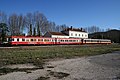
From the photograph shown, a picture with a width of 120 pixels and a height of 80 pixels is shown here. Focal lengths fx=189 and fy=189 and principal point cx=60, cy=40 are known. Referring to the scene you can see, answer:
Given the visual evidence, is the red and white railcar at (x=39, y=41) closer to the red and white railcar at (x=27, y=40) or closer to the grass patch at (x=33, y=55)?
the red and white railcar at (x=27, y=40)

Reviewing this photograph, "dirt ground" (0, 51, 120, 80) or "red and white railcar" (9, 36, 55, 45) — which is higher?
"red and white railcar" (9, 36, 55, 45)

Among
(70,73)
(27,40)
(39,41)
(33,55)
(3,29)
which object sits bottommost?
(70,73)

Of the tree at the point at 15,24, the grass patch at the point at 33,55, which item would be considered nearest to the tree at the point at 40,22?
the tree at the point at 15,24

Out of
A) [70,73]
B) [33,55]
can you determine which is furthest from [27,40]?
[70,73]

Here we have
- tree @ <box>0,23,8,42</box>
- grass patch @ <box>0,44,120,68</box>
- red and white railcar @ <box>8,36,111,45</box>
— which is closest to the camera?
grass patch @ <box>0,44,120,68</box>

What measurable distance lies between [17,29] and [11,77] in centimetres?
6940

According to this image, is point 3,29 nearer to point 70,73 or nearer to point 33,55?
point 33,55

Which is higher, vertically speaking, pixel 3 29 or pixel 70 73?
pixel 3 29

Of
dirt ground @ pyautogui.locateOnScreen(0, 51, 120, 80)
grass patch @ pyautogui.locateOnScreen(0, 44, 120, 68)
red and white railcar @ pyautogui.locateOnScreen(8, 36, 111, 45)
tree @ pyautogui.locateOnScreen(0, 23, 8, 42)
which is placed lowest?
dirt ground @ pyautogui.locateOnScreen(0, 51, 120, 80)

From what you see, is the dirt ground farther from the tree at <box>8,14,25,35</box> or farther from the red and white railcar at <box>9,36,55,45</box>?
the tree at <box>8,14,25,35</box>

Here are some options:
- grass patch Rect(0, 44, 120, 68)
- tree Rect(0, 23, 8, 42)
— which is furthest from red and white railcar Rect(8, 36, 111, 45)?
tree Rect(0, 23, 8, 42)

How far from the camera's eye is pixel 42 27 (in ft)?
283

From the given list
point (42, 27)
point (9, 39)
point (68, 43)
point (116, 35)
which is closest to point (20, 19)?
point (42, 27)

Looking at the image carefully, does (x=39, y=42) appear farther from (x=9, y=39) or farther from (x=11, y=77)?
(x=11, y=77)
